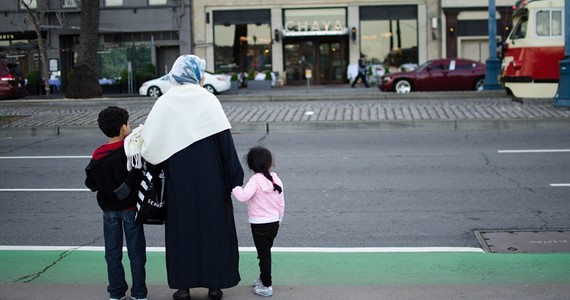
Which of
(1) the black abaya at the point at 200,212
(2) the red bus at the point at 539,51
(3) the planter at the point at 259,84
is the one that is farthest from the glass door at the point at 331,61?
(1) the black abaya at the point at 200,212

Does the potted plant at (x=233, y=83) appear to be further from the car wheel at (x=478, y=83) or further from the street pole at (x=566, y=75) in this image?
the street pole at (x=566, y=75)

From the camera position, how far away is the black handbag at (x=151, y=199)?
5.34 meters

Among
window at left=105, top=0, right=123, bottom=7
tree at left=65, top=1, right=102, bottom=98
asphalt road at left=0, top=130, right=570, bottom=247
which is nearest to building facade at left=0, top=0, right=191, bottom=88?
window at left=105, top=0, right=123, bottom=7

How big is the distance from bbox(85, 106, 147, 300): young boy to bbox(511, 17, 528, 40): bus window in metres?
17.1

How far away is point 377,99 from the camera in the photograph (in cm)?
2353

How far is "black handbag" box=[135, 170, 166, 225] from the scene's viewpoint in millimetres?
5336

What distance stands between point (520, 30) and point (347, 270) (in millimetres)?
15932

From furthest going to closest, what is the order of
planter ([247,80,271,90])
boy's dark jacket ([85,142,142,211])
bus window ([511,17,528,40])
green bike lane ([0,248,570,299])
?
planter ([247,80,271,90]) < bus window ([511,17,528,40]) < green bike lane ([0,248,570,299]) < boy's dark jacket ([85,142,142,211])

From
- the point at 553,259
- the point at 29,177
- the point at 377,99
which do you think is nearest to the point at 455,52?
the point at 377,99

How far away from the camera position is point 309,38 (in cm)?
3972

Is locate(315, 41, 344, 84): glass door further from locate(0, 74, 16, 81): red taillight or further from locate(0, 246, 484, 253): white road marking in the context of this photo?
locate(0, 246, 484, 253): white road marking

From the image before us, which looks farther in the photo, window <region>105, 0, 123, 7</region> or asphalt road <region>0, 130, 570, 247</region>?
window <region>105, 0, 123, 7</region>

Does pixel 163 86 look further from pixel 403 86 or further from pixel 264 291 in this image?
pixel 264 291

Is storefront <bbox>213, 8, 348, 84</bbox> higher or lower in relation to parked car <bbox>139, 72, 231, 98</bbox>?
higher
